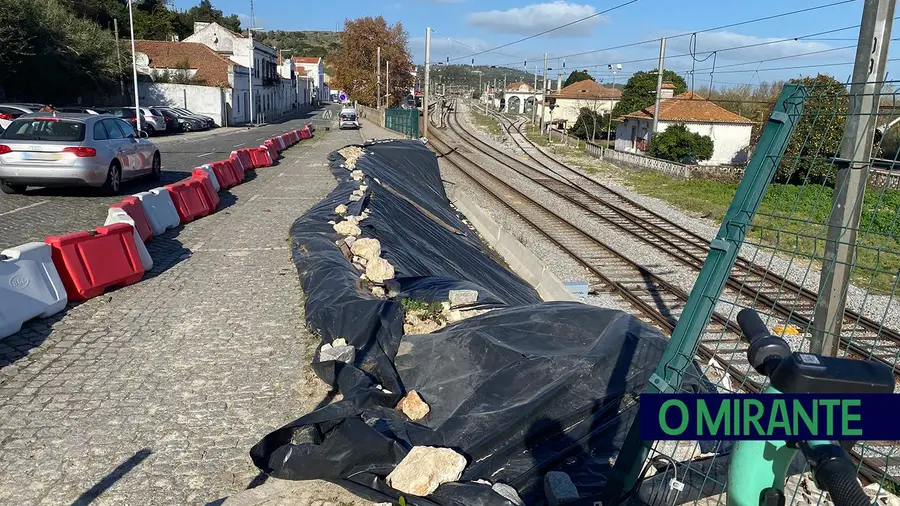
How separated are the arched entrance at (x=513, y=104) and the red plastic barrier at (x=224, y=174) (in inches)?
4114

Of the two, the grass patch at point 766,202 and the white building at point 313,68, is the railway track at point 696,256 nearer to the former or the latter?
the grass patch at point 766,202

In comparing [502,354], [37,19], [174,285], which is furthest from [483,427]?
[37,19]

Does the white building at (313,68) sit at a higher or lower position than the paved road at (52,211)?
higher

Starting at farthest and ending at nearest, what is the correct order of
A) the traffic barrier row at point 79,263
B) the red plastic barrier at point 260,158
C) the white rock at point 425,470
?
the red plastic barrier at point 260,158 → the traffic barrier row at point 79,263 → the white rock at point 425,470

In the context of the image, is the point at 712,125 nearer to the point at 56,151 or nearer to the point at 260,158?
the point at 260,158

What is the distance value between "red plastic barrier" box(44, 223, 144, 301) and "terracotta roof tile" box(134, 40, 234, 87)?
50.1 m

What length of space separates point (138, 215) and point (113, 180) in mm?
4439

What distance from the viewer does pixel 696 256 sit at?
16172mm

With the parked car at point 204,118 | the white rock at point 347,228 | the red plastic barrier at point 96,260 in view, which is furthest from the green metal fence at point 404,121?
the red plastic barrier at point 96,260

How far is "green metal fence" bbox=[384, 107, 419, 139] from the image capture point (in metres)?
47.5

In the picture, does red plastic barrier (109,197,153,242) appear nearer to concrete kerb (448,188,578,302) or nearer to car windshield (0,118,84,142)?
car windshield (0,118,84,142)

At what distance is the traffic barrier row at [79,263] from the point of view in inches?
249

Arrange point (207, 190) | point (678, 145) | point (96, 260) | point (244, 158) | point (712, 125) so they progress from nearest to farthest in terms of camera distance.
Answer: point (96, 260) < point (207, 190) < point (244, 158) < point (678, 145) < point (712, 125)

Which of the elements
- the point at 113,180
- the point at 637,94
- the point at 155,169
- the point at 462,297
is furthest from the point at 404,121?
the point at 462,297
